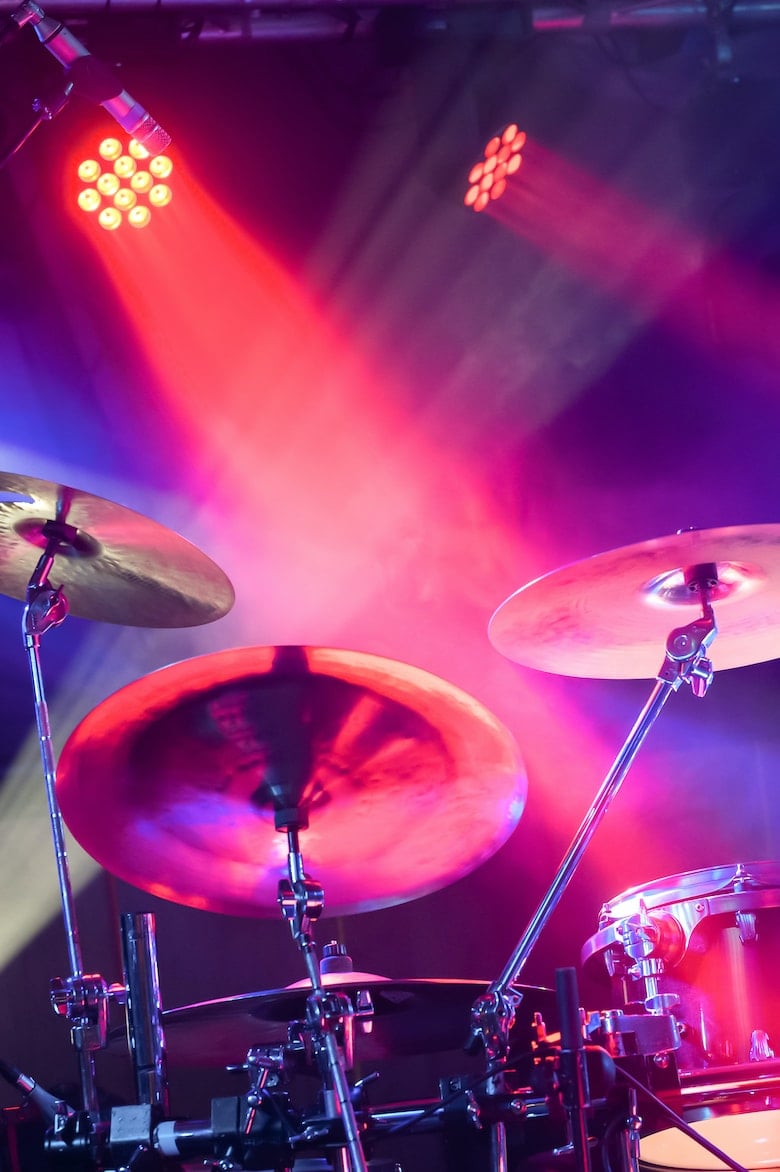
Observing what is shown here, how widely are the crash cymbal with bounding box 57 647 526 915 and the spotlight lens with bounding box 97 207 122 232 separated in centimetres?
249

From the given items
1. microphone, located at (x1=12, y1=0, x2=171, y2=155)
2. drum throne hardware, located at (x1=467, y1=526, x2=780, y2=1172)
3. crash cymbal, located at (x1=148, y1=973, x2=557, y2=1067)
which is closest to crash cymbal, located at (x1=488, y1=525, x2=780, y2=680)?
drum throne hardware, located at (x1=467, y1=526, x2=780, y2=1172)

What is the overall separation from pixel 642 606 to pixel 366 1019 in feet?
2.94

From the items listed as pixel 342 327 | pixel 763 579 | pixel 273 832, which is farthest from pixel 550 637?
pixel 342 327

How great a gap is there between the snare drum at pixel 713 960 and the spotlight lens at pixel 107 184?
9.08 feet

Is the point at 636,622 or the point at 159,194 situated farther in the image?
the point at 159,194

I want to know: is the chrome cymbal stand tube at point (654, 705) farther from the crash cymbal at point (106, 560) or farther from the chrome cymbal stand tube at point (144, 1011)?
the crash cymbal at point (106, 560)

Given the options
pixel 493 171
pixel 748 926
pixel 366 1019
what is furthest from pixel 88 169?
pixel 748 926

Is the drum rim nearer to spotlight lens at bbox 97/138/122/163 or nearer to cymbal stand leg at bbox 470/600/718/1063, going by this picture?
cymbal stand leg at bbox 470/600/718/1063

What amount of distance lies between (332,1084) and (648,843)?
202 centimetres

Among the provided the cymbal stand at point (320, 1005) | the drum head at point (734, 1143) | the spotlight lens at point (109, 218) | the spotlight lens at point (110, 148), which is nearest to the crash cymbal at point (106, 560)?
the cymbal stand at point (320, 1005)

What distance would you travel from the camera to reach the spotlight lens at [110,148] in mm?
3648

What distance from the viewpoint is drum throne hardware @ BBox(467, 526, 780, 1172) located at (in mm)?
1942

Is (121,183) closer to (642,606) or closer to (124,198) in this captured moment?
(124,198)

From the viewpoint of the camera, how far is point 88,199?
3.70 m
